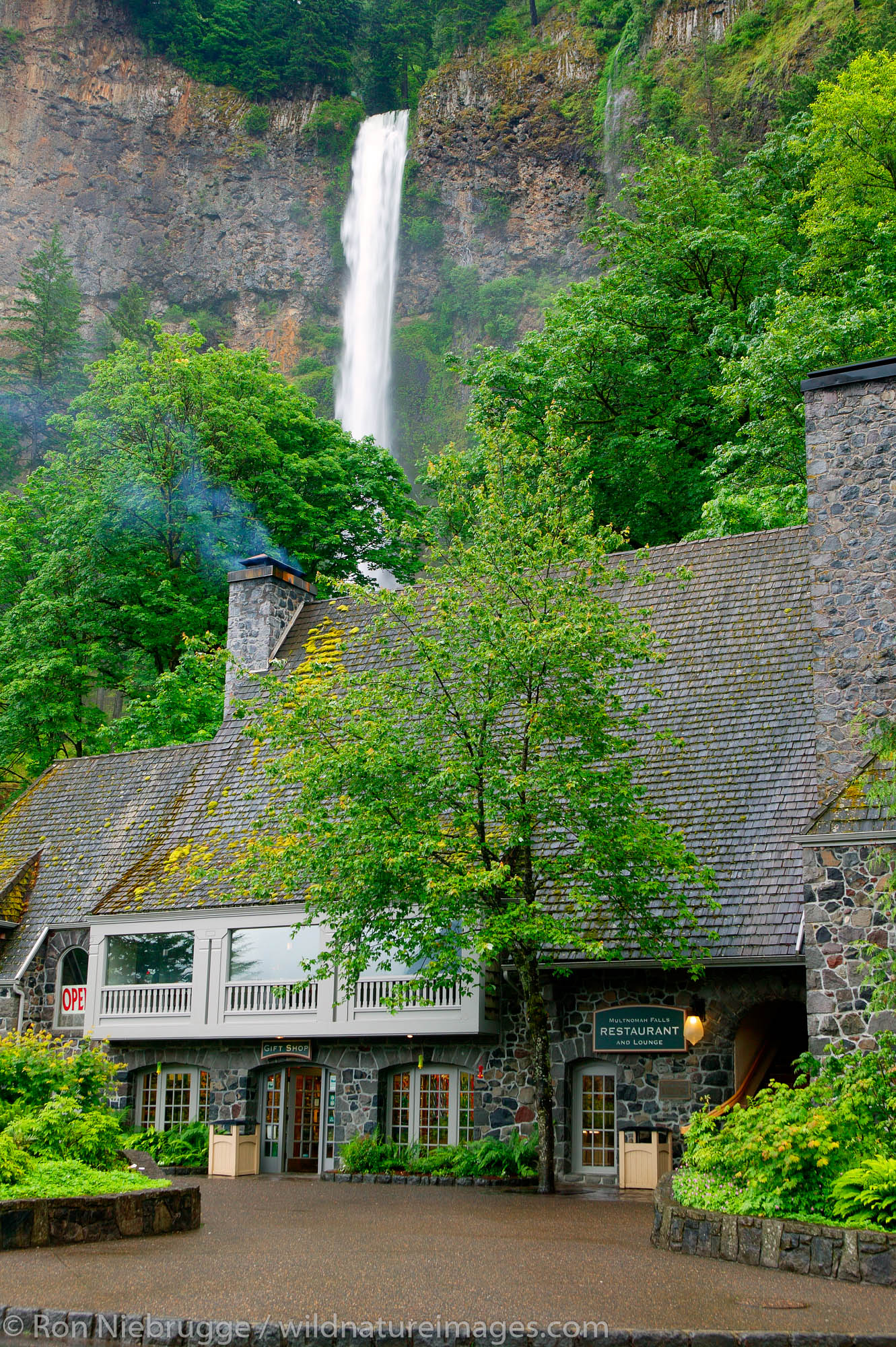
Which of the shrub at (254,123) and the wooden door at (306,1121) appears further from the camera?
the shrub at (254,123)

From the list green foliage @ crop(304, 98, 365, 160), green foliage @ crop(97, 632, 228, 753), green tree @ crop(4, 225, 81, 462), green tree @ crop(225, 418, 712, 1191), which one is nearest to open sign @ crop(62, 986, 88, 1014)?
green tree @ crop(225, 418, 712, 1191)

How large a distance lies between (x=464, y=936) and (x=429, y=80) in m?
60.7

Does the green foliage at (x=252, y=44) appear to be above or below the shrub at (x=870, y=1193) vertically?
above

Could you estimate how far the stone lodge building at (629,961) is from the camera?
13820mm

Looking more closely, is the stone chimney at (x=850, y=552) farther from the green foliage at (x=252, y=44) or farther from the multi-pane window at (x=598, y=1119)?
the green foliage at (x=252, y=44)

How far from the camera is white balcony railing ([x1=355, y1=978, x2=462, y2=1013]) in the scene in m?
16.5

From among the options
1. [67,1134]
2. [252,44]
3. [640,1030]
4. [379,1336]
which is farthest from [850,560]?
[252,44]

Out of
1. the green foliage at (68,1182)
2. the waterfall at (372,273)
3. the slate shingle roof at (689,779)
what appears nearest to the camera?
the green foliage at (68,1182)

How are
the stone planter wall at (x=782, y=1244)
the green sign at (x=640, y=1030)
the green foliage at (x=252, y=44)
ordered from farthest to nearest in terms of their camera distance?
1. the green foliage at (x=252, y=44)
2. the green sign at (x=640, y=1030)
3. the stone planter wall at (x=782, y=1244)

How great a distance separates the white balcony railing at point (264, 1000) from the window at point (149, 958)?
96 centimetres

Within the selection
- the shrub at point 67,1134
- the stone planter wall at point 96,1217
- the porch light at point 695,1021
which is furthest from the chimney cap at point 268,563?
the stone planter wall at point 96,1217

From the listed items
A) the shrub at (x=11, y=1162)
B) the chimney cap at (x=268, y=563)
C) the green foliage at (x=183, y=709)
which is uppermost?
the chimney cap at (x=268, y=563)

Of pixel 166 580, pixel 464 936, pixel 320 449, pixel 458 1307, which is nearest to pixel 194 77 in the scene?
pixel 320 449

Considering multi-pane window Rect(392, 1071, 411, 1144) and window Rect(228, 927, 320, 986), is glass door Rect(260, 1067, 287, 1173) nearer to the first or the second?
window Rect(228, 927, 320, 986)
